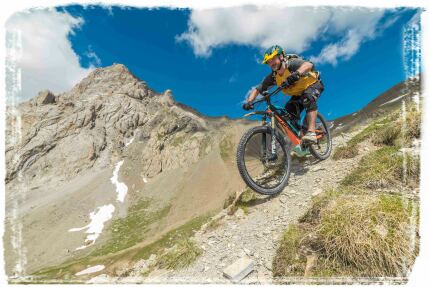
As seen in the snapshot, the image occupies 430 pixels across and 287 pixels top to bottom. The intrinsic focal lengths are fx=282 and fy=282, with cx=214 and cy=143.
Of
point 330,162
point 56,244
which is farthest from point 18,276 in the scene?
point 56,244

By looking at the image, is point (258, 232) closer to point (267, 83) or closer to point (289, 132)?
point (289, 132)

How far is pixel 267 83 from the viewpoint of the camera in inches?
388

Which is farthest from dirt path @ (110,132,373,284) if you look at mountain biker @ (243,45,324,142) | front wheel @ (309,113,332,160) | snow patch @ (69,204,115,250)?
snow patch @ (69,204,115,250)

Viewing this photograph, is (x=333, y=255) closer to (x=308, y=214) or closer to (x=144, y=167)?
(x=308, y=214)

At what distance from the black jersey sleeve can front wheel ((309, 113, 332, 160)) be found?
10.3 ft

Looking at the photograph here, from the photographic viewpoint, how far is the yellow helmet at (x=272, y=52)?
8.67 metres

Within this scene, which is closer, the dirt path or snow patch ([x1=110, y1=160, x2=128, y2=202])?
the dirt path

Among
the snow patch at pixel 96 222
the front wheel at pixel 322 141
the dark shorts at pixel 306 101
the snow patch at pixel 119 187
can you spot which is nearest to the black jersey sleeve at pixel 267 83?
the dark shorts at pixel 306 101

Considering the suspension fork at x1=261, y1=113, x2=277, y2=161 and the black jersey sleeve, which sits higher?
the black jersey sleeve

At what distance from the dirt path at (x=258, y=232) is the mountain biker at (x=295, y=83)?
5.13ft

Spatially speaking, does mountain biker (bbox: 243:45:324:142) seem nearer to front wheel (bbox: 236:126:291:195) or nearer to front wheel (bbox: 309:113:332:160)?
A: front wheel (bbox: 236:126:291:195)

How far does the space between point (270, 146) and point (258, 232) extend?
297 centimetres

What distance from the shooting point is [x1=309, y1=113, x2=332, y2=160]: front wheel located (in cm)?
1161

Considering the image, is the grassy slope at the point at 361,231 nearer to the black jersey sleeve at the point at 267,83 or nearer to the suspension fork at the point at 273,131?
the suspension fork at the point at 273,131
